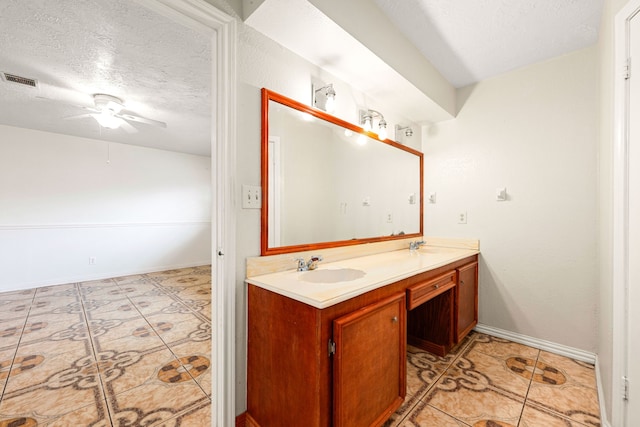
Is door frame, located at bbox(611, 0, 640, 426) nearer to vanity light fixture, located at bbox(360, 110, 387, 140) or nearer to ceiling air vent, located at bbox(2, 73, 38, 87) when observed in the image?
→ vanity light fixture, located at bbox(360, 110, 387, 140)

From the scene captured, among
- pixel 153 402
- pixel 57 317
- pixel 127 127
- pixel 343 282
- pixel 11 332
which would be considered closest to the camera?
pixel 343 282

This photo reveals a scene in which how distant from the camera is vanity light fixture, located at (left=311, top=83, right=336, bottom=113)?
169 centimetres

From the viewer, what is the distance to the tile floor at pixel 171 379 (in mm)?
1411

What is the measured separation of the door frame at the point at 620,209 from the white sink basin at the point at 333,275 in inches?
43.8

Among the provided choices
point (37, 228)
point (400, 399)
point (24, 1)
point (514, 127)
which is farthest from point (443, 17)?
point (37, 228)

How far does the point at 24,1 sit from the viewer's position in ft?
4.92

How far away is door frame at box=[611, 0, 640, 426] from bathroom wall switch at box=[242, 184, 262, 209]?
1615 mm

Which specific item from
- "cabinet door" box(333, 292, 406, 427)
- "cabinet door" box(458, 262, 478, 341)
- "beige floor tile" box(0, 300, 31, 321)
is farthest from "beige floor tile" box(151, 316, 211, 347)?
"cabinet door" box(458, 262, 478, 341)

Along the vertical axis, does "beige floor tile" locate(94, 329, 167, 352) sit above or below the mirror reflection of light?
below

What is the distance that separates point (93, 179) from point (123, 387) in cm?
405

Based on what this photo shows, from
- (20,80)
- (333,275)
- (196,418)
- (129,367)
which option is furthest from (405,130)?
(20,80)

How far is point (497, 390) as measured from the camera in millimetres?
1624

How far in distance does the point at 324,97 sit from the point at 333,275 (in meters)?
1.14

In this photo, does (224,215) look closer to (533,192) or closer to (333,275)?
(333,275)
